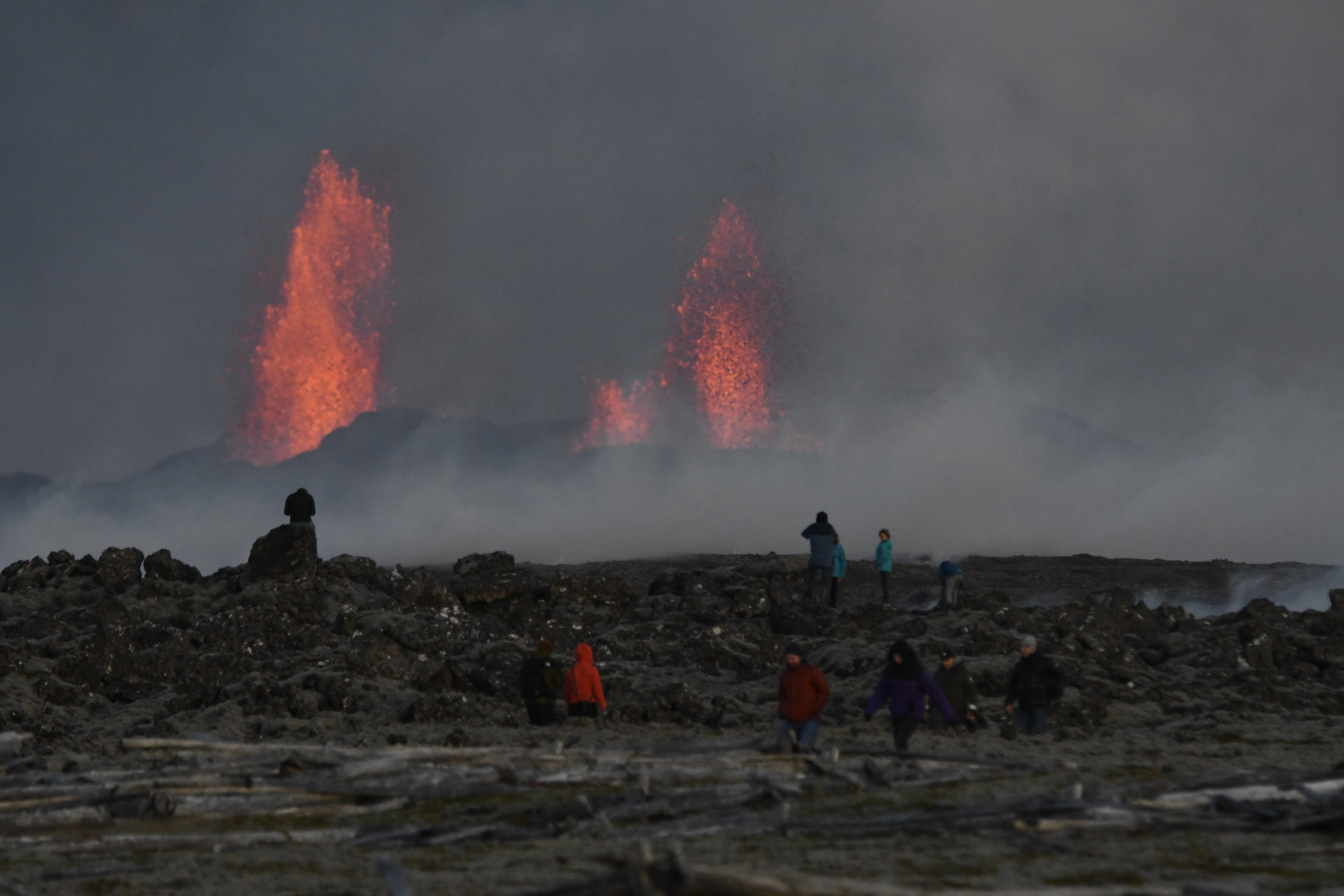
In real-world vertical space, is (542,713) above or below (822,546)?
below

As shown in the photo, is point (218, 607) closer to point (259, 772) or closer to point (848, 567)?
point (259, 772)

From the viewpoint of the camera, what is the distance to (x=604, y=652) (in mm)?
27188

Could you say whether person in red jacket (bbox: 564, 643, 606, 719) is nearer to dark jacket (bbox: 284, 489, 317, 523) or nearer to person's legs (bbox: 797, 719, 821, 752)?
person's legs (bbox: 797, 719, 821, 752)

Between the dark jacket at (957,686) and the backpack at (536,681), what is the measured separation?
237 inches

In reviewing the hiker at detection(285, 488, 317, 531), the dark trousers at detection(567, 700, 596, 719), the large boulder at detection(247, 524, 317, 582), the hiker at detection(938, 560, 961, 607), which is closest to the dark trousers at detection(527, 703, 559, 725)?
the dark trousers at detection(567, 700, 596, 719)

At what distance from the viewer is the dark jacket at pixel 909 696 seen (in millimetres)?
16641

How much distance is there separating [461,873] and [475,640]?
16.5m

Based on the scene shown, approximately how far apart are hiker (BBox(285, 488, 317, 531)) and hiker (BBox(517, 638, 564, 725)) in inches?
606

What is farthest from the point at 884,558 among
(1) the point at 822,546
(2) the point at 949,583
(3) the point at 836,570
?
(2) the point at 949,583

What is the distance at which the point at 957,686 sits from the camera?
1917cm

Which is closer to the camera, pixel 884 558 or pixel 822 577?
pixel 822 577

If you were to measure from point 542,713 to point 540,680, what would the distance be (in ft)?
1.97

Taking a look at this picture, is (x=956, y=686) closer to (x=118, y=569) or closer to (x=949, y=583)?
(x=949, y=583)

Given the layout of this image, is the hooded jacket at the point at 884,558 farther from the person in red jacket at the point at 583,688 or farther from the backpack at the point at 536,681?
the backpack at the point at 536,681
